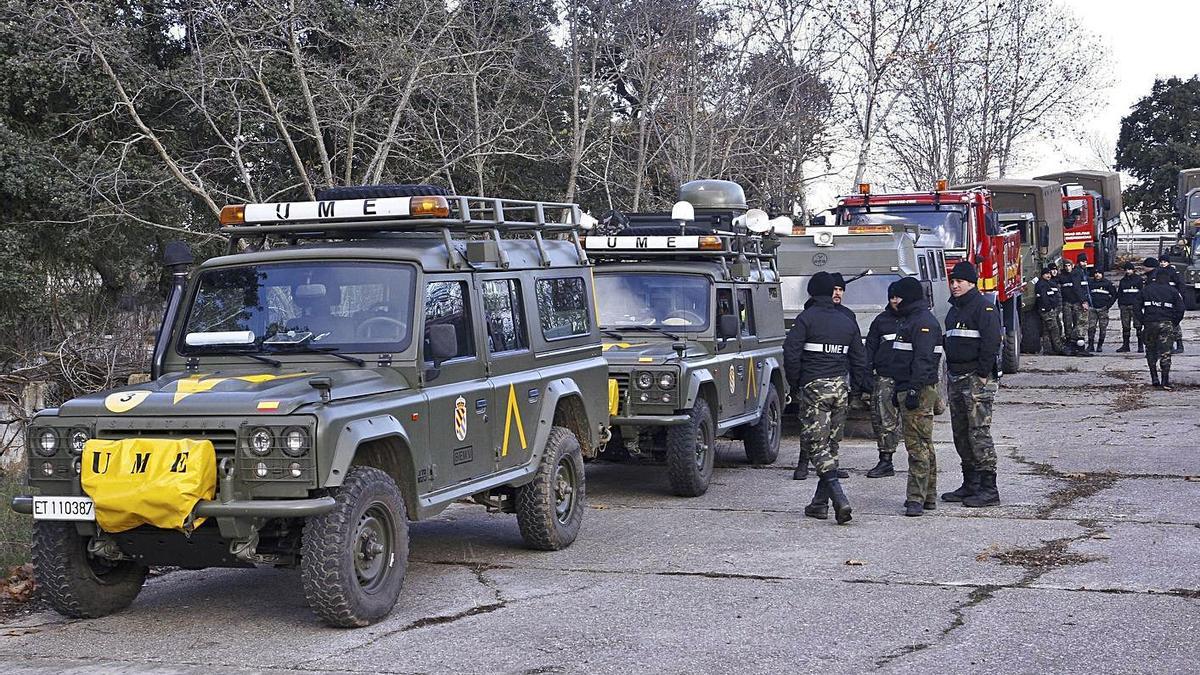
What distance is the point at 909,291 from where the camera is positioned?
35.7 ft

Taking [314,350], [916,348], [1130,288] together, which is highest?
[314,350]

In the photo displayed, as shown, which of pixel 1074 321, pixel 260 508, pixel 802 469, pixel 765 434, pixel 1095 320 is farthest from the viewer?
pixel 1095 320

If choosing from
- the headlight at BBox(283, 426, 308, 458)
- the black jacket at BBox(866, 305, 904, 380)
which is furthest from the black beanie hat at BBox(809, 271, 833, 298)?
the headlight at BBox(283, 426, 308, 458)

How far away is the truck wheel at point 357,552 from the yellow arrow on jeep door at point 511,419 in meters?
1.31

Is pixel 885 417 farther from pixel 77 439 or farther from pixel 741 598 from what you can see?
pixel 77 439

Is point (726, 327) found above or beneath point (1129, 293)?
above

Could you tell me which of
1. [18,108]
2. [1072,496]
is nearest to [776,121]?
[18,108]

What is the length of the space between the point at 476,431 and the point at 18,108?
51.0ft

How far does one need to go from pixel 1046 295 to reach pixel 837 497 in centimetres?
1766

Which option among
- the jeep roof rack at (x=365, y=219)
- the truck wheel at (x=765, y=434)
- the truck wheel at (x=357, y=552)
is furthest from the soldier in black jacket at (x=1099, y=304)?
the truck wheel at (x=357, y=552)

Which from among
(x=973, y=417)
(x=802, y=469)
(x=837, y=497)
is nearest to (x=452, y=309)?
(x=837, y=497)

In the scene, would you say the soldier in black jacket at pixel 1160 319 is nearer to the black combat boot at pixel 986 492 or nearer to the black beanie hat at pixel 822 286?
the black combat boot at pixel 986 492

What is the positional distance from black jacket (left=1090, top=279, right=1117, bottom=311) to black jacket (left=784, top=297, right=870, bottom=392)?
1803cm

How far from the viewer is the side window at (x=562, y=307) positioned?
9422 millimetres
